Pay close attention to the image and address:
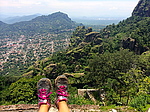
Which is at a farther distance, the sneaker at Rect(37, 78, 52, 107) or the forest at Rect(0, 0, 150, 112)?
the forest at Rect(0, 0, 150, 112)

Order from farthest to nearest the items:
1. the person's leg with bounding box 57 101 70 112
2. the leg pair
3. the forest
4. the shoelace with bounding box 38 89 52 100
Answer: the forest < the shoelace with bounding box 38 89 52 100 < the leg pair < the person's leg with bounding box 57 101 70 112

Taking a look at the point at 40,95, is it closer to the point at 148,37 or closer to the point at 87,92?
the point at 87,92

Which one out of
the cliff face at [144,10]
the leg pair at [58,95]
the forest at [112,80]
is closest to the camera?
the leg pair at [58,95]

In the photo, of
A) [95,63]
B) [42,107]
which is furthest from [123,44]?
[42,107]

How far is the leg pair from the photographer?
420 cm

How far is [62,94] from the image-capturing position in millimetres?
4707

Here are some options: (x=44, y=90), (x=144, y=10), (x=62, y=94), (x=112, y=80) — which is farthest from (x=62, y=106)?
(x=144, y=10)

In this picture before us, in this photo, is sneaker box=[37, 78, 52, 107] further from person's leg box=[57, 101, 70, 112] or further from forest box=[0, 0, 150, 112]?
forest box=[0, 0, 150, 112]

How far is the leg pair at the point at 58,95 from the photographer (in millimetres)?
4195

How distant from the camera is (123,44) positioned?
3731cm

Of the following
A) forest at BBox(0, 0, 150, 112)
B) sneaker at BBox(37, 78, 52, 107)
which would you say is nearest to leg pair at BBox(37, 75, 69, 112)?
sneaker at BBox(37, 78, 52, 107)

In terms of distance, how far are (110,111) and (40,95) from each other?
322cm

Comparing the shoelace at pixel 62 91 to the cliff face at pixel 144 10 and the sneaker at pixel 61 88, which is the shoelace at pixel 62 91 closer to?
the sneaker at pixel 61 88

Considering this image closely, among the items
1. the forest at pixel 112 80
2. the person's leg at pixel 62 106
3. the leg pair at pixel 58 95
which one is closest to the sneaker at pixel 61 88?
the leg pair at pixel 58 95
